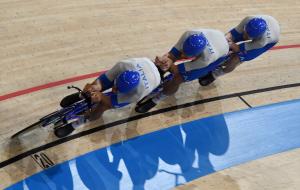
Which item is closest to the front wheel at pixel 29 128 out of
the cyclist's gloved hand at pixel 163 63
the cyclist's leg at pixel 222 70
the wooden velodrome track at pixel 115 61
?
the wooden velodrome track at pixel 115 61

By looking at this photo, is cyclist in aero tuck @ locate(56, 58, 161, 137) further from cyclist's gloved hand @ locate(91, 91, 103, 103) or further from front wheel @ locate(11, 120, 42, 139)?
front wheel @ locate(11, 120, 42, 139)

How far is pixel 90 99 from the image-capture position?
429 centimetres

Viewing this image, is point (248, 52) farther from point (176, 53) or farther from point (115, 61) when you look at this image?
point (115, 61)

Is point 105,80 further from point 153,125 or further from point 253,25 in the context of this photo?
point 253,25

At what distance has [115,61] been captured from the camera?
5.91m

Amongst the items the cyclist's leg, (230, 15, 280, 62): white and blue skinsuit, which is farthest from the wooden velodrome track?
(230, 15, 280, 62): white and blue skinsuit

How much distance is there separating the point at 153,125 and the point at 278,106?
190 centimetres

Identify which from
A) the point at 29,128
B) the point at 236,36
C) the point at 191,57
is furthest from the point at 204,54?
the point at 29,128

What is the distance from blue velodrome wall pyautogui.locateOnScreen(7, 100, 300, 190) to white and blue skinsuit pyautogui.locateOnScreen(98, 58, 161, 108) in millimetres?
713

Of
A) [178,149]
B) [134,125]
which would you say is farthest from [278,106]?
[134,125]

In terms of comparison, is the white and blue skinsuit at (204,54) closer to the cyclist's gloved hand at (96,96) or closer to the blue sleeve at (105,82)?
the blue sleeve at (105,82)

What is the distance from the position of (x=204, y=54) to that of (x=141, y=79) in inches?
38.3

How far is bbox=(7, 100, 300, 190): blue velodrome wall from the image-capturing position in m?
4.40

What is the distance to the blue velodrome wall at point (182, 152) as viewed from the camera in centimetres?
440
